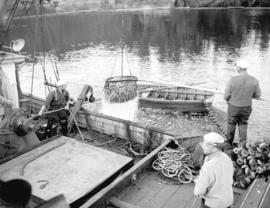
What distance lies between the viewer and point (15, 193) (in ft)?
14.7

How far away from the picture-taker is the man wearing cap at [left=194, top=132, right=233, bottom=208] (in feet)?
12.6

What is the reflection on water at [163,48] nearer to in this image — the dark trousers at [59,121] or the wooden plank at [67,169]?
the dark trousers at [59,121]

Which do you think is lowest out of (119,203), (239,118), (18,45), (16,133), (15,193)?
(119,203)

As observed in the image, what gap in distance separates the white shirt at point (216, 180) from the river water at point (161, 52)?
19.0 feet

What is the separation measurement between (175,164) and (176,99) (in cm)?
1060

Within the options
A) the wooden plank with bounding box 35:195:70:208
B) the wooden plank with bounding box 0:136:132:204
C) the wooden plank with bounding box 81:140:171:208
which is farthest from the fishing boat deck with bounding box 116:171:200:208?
the wooden plank with bounding box 35:195:70:208

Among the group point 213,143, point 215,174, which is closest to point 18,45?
point 213,143

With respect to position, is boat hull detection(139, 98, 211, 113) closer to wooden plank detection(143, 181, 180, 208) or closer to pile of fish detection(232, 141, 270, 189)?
pile of fish detection(232, 141, 270, 189)

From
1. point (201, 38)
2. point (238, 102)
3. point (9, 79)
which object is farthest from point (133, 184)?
point (201, 38)

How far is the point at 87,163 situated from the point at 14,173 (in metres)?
1.57

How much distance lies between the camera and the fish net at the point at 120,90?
9.09 meters

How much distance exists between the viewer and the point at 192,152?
7.28m

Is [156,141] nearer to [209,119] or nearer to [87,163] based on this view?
[87,163]

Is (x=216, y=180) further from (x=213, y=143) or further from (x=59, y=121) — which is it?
(x=59, y=121)
